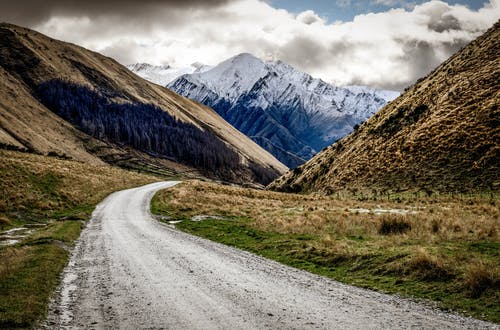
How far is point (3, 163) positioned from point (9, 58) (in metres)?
153

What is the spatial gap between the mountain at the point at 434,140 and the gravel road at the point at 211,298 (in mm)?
36413

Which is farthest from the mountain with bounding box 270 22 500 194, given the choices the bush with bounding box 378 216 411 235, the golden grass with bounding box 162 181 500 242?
the bush with bounding box 378 216 411 235

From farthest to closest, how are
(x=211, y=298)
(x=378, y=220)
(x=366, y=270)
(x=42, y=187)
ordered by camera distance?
(x=42, y=187) < (x=378, y=220) < (x=366, y=270) < (x=211, y=298)

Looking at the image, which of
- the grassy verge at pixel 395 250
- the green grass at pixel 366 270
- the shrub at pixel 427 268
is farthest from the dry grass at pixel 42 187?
the shrub at pixel 427 268

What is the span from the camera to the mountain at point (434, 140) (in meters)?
46.3

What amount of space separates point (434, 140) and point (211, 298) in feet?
165

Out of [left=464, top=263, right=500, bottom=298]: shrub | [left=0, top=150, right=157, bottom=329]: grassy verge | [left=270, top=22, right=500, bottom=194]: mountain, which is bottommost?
[left=0, top=150, right=157, bottom=329]: grassy verge

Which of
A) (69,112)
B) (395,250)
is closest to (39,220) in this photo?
(395,250)

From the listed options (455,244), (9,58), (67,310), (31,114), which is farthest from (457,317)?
(9,58)

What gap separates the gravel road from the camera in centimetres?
923

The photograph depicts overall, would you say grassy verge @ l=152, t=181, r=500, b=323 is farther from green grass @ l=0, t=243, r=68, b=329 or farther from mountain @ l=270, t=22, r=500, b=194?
mountain @ l=270, t=22, r=500, b=194

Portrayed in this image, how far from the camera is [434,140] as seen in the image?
5300 centimetres

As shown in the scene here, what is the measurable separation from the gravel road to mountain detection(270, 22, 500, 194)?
36.4m

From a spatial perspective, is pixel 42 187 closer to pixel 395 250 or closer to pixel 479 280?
pixel 395 250
